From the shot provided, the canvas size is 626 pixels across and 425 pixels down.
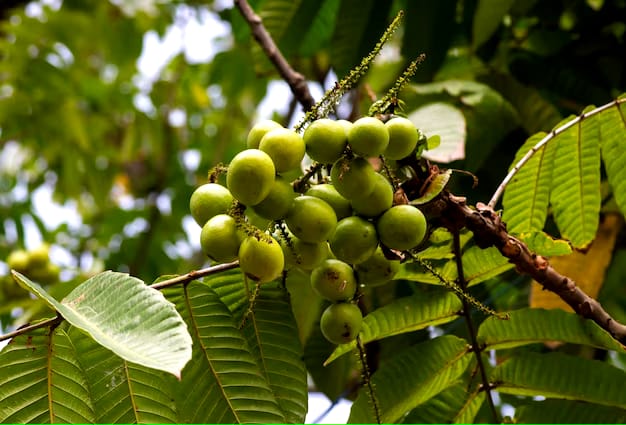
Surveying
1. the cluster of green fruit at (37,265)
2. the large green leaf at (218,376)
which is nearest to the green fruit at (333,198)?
the large green leaf at (218,376)

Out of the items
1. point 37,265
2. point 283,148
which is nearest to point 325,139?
point 283,148

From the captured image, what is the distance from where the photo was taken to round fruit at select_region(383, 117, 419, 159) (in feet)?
→ 3.11

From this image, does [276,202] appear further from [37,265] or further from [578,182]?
[37,265]

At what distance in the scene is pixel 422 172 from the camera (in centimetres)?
103

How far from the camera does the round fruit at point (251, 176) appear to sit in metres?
0.85

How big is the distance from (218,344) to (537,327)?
19.4 inches

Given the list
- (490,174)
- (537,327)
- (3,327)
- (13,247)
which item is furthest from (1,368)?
(13,247)

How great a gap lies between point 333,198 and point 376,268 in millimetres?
120

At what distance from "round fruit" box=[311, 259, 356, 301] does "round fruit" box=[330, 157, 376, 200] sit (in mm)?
105

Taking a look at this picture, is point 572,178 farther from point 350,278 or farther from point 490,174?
point 490,174

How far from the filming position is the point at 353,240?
3.01ft

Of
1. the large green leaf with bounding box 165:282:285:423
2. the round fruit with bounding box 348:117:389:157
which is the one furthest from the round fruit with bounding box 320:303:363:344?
the round fruit with bounding box 348:117:389:157

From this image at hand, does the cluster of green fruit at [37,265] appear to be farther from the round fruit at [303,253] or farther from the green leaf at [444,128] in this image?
the round fruit at [303,253]

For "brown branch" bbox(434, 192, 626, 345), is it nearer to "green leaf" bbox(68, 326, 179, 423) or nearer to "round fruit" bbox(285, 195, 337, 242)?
"round fruit" bbox(285, 195, 337, 242)
